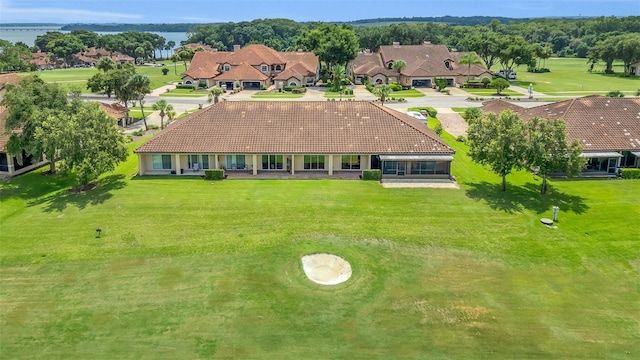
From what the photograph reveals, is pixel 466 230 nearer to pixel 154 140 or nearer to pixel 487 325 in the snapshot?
pixel 487 325

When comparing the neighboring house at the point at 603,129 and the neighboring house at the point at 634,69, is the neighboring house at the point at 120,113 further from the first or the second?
the neighboring house at the point at 634,69

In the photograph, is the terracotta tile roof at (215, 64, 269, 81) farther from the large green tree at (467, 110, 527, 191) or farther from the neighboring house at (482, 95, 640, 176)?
the large green tree at (467, 110, 527, 191)

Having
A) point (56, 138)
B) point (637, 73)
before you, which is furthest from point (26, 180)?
point (637, 73)

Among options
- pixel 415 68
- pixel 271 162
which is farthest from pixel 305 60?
pixel 271 162

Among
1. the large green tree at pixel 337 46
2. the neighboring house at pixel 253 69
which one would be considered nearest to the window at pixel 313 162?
the neighboring house at pixel 253 69

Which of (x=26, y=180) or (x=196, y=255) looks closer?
(x=196, y=255)

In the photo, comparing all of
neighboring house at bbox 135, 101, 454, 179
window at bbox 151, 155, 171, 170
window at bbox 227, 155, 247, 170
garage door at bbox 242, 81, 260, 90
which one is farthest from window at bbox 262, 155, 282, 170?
garage door at bbox 242, 81, 260, 90

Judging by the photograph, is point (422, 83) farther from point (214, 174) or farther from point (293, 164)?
point (214, 174)
